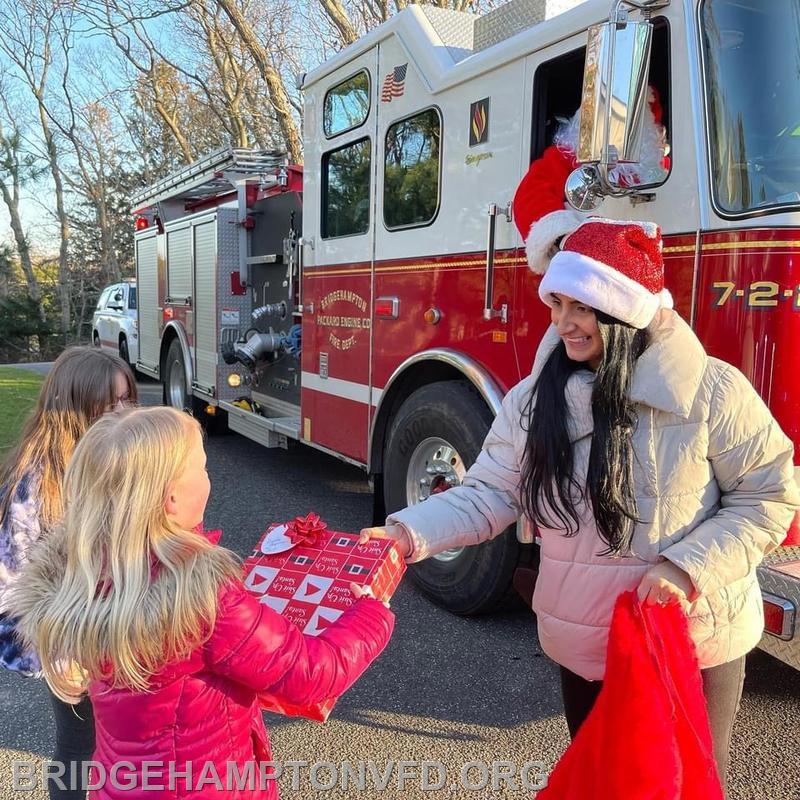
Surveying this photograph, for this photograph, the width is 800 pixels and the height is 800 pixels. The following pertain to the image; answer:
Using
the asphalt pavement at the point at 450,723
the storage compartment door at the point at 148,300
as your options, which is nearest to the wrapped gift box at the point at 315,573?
the asphalt pavement at the point at 450,723

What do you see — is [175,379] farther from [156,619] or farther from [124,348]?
[156,619]

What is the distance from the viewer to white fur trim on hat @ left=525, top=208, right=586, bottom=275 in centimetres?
254

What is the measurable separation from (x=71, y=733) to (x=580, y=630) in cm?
140

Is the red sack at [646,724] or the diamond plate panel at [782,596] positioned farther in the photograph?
the diamond plate panel at [782,596]

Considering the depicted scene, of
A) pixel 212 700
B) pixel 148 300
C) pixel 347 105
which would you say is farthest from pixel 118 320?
pixel 212 700

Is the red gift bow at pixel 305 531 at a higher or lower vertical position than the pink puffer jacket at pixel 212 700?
higher

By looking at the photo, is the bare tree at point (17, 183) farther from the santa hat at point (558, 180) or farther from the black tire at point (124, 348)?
the santa hat at point (558, 180)

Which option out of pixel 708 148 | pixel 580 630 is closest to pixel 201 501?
pixel 580 630

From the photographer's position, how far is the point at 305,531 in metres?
1.81

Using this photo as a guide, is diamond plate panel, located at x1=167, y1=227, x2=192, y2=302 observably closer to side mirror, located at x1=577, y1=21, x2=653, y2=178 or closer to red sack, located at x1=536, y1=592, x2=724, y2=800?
side mirror, located at x1=577, y1=21, x2=653, y2=178

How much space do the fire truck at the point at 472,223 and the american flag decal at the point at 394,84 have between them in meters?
0.01

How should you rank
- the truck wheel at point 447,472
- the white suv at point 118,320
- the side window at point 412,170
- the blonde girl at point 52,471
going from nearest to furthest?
the blonde girl at point 52,471 < the truck wheel at point 447,472 < the side window at point 412,170 < the white suv at point 118,320

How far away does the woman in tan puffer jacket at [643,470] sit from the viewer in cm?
164

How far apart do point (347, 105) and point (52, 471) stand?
10.8ft
